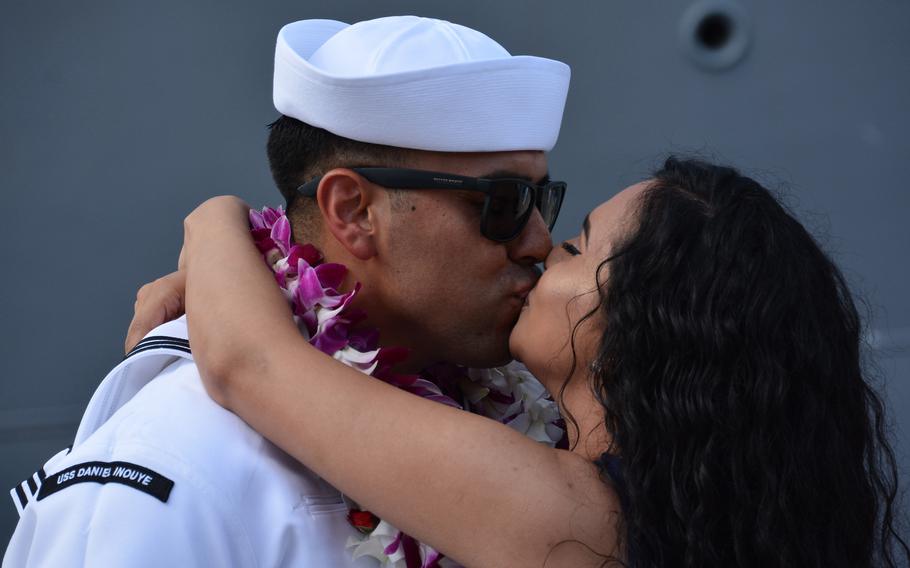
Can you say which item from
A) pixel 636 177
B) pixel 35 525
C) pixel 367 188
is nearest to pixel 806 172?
pixel 636 177

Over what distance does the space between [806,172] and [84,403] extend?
7.86ft

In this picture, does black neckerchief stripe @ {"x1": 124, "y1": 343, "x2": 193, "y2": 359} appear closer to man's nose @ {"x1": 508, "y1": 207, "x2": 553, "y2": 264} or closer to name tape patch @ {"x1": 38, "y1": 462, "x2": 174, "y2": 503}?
name tape patch @ {"x1": 38, "y1": 462, "x2": 174, "y2": 503}

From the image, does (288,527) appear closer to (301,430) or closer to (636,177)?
(301,430)

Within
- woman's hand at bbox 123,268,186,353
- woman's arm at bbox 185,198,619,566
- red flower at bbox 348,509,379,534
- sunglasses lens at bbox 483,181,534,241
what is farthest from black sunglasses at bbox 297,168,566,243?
red flower at bbox 348,509,379,534

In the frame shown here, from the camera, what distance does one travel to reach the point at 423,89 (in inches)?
70.5

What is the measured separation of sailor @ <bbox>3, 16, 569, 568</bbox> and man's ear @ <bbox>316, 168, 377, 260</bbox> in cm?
9

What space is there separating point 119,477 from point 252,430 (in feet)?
0.80

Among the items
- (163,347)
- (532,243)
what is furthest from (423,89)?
(163,347)

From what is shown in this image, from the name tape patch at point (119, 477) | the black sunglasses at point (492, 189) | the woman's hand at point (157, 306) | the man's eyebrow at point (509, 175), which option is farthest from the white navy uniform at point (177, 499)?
the man's eyebrow at point (509, 175)

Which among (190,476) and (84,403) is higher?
(190,476)

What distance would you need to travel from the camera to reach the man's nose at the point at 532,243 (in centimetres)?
188

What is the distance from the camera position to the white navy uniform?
144 centimetres

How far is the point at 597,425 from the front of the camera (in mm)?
1634

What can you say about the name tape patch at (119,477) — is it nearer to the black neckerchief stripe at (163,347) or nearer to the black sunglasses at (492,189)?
the black neckerchief stripe at (163,347)
